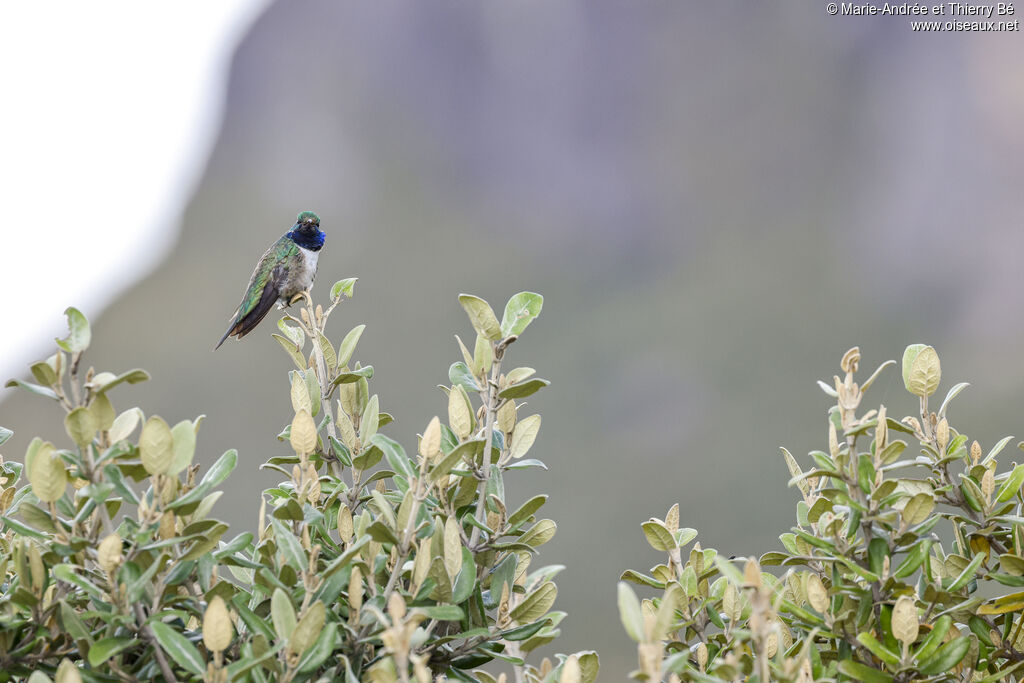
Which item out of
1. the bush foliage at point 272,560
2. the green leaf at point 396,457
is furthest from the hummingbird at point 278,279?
the green leaf at point 396,457

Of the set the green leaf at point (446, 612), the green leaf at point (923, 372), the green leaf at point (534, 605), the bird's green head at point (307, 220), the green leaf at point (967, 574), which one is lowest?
the green leaf at point (446, 612)

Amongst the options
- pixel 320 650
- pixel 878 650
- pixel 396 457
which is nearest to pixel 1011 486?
pixel 878 650

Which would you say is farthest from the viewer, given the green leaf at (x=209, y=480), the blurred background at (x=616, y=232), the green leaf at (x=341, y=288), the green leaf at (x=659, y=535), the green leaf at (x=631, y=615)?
the blurred background at (x=616, y=232)

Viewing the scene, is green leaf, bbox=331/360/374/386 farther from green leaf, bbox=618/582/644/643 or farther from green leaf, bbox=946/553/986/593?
green leaf, bbox=946/553/986/593

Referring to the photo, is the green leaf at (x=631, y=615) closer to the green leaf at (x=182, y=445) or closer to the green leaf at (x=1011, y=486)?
the green leaf at (x=182, y=445)

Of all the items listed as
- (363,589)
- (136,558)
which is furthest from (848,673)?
(136,558)

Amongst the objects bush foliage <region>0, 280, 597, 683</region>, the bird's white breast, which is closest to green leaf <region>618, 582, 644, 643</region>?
bush foliage <region>0, 280, 597, 683</region>

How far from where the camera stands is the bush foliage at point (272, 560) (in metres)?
1.21

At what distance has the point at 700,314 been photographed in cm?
1720

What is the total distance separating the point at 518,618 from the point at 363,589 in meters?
0.27

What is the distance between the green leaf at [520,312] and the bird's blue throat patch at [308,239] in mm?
2461

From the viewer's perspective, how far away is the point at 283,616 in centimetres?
121

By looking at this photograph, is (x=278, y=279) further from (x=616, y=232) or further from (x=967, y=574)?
(x=616, y=232)

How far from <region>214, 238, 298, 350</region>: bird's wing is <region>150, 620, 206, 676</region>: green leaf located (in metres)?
2.30
